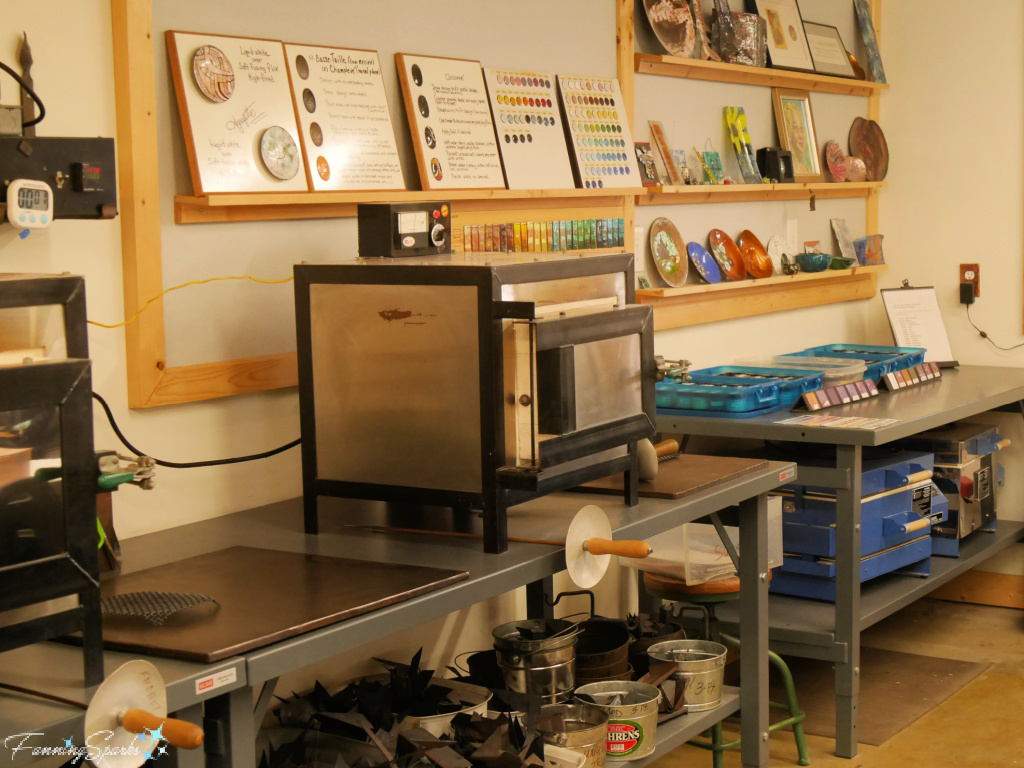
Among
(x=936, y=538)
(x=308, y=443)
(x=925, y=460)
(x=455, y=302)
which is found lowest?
(x=936, y=538)

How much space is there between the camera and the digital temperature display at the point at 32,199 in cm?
184

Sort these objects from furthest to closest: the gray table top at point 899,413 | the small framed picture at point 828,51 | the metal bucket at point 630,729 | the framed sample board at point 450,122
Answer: the small framed picture at point 828,51, the gray table top at point 899,413, the framed sample board at point 450,122, the metal bucket at point 630,729

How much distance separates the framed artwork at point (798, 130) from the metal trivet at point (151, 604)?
3237 mm

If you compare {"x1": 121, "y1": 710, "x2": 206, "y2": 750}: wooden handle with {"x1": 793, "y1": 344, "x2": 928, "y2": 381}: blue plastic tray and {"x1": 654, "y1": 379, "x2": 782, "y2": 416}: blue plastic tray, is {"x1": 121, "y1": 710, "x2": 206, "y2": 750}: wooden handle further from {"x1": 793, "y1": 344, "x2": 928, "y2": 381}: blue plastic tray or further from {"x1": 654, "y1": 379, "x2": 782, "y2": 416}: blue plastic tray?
{"x1": 793, "y1": 344, "x2": 928, "y2": 381}: blue plastic tray

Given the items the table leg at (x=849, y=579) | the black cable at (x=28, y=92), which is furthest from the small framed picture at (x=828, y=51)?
the black cable at (x=28, y=92)

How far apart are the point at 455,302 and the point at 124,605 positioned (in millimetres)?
741

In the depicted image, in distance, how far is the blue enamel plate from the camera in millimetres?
3789

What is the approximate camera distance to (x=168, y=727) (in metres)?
1.29

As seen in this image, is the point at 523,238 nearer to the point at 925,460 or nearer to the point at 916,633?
the point at 925,460

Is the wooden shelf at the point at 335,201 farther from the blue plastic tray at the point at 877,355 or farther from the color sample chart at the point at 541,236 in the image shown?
the blue plastic tray at the point at 877,355

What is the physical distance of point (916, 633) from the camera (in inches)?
169

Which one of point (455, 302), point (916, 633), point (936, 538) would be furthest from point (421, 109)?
point (916, 633)

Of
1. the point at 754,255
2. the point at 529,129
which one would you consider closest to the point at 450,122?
the point at 529,129

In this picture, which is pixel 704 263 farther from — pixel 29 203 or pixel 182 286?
pixel 29 203
